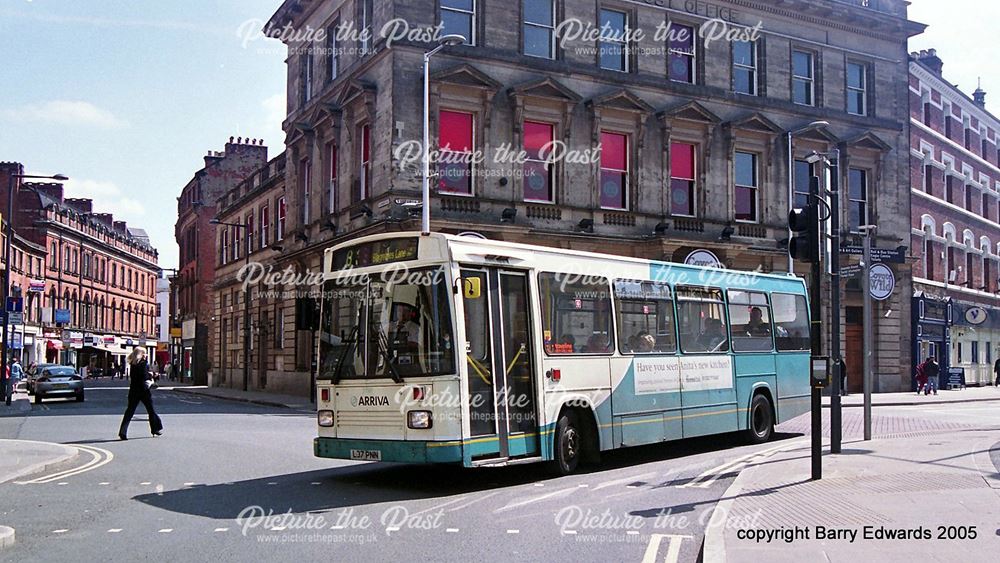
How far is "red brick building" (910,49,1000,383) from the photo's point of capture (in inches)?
1730

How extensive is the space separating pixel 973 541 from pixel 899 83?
120ft

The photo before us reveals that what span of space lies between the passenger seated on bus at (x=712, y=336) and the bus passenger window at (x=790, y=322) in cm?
220


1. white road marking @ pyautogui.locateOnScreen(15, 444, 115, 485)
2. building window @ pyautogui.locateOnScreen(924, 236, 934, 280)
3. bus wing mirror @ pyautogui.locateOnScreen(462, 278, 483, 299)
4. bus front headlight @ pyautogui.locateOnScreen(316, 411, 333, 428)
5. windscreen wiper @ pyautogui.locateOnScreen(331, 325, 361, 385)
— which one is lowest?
white road marking @ pyautogui.locateOnScreen(15, 444, 115, 485)

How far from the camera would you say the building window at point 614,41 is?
3328 cm

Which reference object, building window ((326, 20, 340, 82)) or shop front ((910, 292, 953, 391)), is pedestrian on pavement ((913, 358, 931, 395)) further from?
building window ((326, 20, 340, 82))

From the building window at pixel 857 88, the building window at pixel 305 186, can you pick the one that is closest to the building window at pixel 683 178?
the building window at pixel 857 88

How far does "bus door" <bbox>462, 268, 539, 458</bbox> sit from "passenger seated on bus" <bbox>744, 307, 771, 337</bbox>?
645 centimetres

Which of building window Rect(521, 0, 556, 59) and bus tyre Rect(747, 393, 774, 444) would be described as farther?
building window Rect(521, 0, 556, 59)

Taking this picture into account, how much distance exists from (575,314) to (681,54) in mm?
23884

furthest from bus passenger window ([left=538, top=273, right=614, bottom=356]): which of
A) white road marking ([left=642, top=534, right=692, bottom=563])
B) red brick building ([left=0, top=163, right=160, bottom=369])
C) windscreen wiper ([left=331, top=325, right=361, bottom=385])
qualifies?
red brick building ([left=0, top=163, right=160, bottom=369])

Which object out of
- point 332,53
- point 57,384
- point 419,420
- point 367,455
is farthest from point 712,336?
point 57,384

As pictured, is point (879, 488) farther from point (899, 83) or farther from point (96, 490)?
point (899, 83)

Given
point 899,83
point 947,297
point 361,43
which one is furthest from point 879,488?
point 947,297

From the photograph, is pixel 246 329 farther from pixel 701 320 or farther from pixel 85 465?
pixel 701 320
